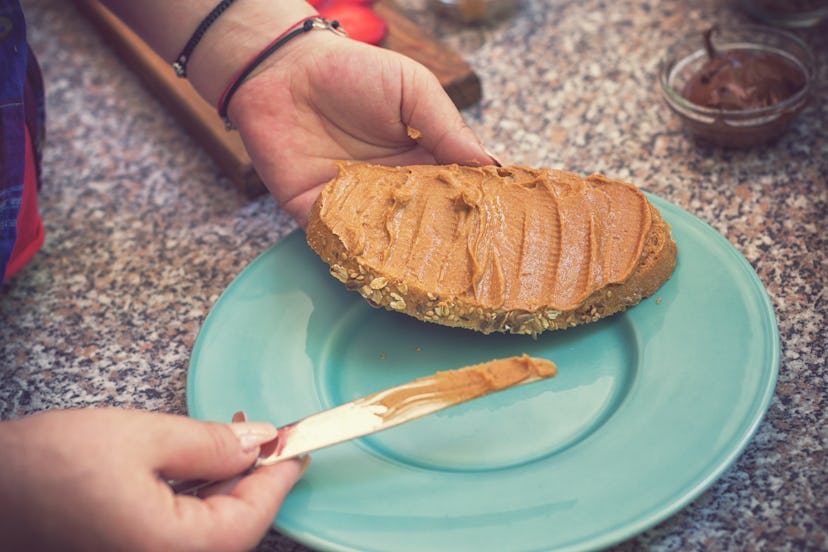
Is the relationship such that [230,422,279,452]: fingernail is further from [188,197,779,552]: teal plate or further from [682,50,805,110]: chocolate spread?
[682,50,805,110]: chocolate spread

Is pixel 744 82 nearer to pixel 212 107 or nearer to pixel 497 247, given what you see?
pixel 497 247

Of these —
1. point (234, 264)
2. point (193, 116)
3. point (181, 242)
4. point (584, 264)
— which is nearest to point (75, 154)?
point (193, 116)

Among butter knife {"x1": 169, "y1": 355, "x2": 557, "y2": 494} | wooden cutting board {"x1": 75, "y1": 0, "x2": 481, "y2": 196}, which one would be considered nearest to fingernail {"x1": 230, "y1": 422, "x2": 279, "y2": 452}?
butter knife {"x1": 169, "y1": 355, "x2": 557, "y2": 494}

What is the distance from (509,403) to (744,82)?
35.7 inches

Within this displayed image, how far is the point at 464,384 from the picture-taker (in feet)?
3.44

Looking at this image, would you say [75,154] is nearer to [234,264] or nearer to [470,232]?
[234,264]

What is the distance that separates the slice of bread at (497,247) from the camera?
1.17 m

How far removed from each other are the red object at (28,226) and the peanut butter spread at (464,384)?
2.72 ft

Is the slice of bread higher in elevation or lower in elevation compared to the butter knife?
higher

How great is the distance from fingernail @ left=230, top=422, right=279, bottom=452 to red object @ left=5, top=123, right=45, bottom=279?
2.29 feet

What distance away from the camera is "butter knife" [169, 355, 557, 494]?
3.30ft

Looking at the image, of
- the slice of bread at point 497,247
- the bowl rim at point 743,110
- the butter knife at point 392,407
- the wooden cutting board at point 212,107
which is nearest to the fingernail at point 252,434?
the butter knife at point 392,407

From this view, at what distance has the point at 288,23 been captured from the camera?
1519 millimetres

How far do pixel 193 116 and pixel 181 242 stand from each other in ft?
1.15
